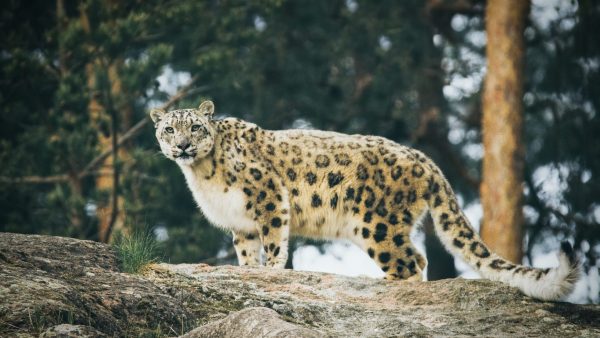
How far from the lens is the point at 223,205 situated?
41.5 feet

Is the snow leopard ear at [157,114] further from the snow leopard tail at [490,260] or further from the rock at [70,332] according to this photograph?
the rock at [70,332]

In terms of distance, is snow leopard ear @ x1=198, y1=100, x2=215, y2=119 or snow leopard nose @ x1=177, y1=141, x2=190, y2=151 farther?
snow leopard ear @ x1=198, y1=100, x2=215, y2=119

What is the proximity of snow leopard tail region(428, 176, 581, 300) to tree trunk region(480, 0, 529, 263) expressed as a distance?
23.3 feet

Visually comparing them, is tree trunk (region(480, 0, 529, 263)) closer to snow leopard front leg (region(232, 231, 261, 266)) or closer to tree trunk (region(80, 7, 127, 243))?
snow leopard front leg (region(232, 231, 261, 266))

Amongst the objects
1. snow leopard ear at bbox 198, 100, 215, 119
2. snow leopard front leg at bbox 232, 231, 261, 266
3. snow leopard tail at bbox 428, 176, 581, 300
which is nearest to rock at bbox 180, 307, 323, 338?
snow leopard tail at bbox 428, 176, 581, 300

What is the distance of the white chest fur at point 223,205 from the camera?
41.5ft

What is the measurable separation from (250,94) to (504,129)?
24.3ft

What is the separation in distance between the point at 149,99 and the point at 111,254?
13.4m

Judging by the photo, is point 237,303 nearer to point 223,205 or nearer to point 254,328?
point 254,328

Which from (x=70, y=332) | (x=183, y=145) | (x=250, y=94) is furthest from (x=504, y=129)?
(x=70, y=332)

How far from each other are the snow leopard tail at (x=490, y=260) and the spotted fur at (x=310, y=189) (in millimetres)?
19

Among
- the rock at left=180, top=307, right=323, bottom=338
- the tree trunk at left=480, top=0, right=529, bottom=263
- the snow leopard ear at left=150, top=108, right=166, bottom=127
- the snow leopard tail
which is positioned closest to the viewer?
the rock at left=180, top=307, right=323, bottom=338

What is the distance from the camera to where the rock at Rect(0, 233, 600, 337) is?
7941 millimetres

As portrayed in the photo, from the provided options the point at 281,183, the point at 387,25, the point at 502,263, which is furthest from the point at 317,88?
the point at 502,263
